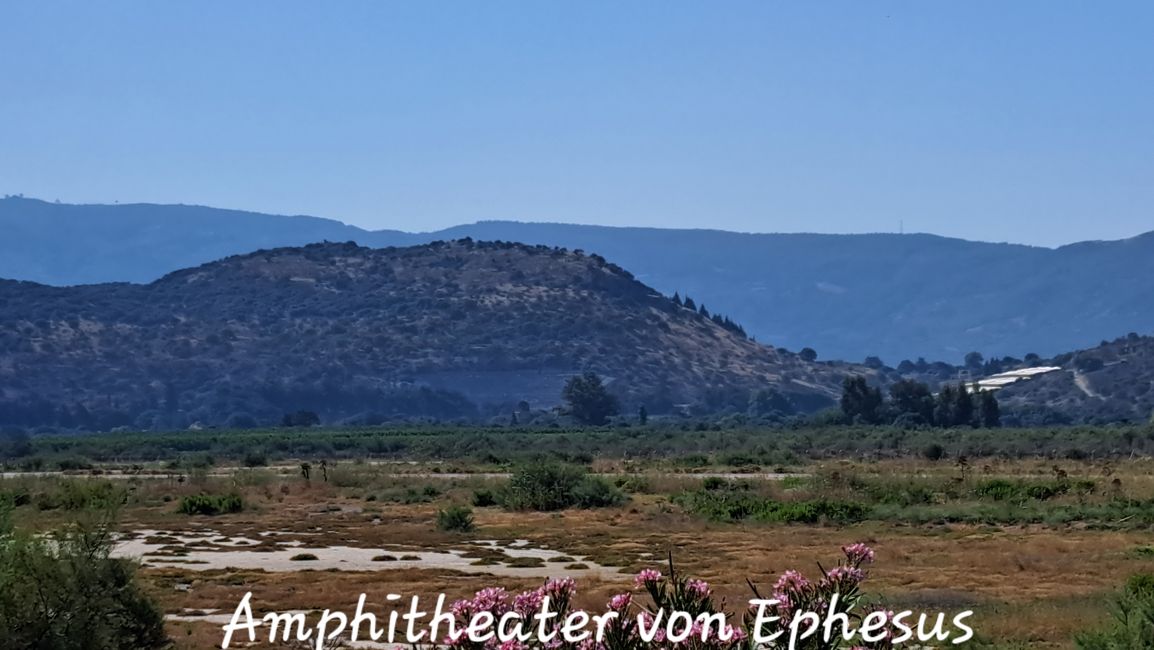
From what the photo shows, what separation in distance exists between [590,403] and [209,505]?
87.8m

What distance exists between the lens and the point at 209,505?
45062 millimetres

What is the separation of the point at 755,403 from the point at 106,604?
450 feet

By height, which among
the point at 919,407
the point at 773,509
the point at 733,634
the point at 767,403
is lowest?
the point at 773,509

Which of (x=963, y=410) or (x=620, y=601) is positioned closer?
(x=620, y=601)

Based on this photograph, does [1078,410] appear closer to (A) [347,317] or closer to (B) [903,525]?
(A) [347,317]

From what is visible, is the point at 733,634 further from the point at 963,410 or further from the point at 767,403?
the point at 767,403

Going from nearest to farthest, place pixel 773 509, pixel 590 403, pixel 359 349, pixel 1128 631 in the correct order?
pixel 1128 631 → pixel 773 509 → pixel 590 403 → pixel 359 349

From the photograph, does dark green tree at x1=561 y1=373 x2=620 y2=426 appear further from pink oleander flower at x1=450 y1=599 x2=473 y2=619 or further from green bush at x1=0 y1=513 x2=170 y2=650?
pink oleander flower at x1=450 y1=599 x2=473 y2=619

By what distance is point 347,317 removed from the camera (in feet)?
535

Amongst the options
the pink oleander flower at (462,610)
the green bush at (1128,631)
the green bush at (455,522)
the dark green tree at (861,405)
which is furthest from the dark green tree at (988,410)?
the pink oleander flower at (462,610)

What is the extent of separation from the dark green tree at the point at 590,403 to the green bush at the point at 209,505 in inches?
3375

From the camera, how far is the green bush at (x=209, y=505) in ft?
147

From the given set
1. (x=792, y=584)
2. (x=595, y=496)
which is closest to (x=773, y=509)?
(x=595, y=496)

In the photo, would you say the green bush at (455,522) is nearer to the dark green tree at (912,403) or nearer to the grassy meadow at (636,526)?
the grassy meadow at (636,526)
